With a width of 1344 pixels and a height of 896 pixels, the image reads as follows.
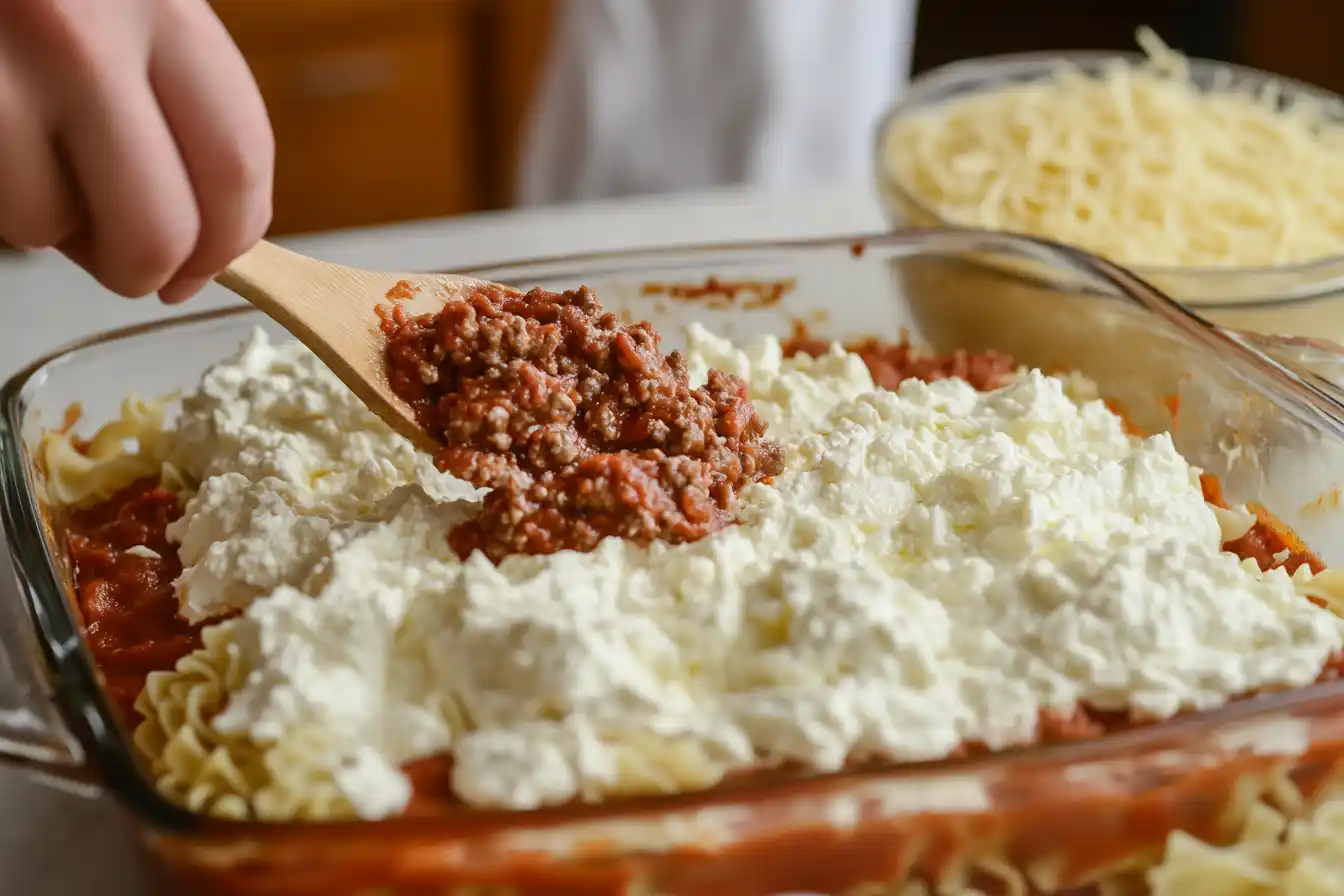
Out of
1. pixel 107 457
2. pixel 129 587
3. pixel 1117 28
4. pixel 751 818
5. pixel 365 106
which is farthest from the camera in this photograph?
pixel 1117 28

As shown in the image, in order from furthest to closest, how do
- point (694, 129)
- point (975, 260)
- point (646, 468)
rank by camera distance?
point (694, 129) < point (975, 260) < point (646, 468)

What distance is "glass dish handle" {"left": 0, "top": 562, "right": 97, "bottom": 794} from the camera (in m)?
1.01

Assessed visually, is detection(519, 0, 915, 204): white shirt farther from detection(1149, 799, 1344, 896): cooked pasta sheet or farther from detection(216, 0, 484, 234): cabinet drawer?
detection(1149, 799, 1344, 896): cooked pasta sheet

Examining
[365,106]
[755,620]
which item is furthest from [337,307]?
[365,106]

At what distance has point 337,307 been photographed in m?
1.32

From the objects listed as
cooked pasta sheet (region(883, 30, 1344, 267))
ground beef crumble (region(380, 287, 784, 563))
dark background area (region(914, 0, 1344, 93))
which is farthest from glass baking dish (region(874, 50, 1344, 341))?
dark background area (region(914, 0, 1344, 93))

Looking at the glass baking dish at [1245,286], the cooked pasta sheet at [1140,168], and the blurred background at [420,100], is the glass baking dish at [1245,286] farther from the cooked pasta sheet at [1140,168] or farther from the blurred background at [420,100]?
the blurred background at [420,100]

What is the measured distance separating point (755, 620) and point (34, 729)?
0.55m

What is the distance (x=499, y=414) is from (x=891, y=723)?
1.46 feet

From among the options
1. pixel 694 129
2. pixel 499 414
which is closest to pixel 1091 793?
pixel 499 414

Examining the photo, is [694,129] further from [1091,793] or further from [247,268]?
[1091,793]

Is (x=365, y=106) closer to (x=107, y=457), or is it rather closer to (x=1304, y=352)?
(x=107, y=457)

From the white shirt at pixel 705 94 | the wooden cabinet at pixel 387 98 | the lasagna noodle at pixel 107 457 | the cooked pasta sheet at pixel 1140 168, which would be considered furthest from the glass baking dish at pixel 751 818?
the wooden cabinet at pixel 387 98

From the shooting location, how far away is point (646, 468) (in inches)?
48.3
